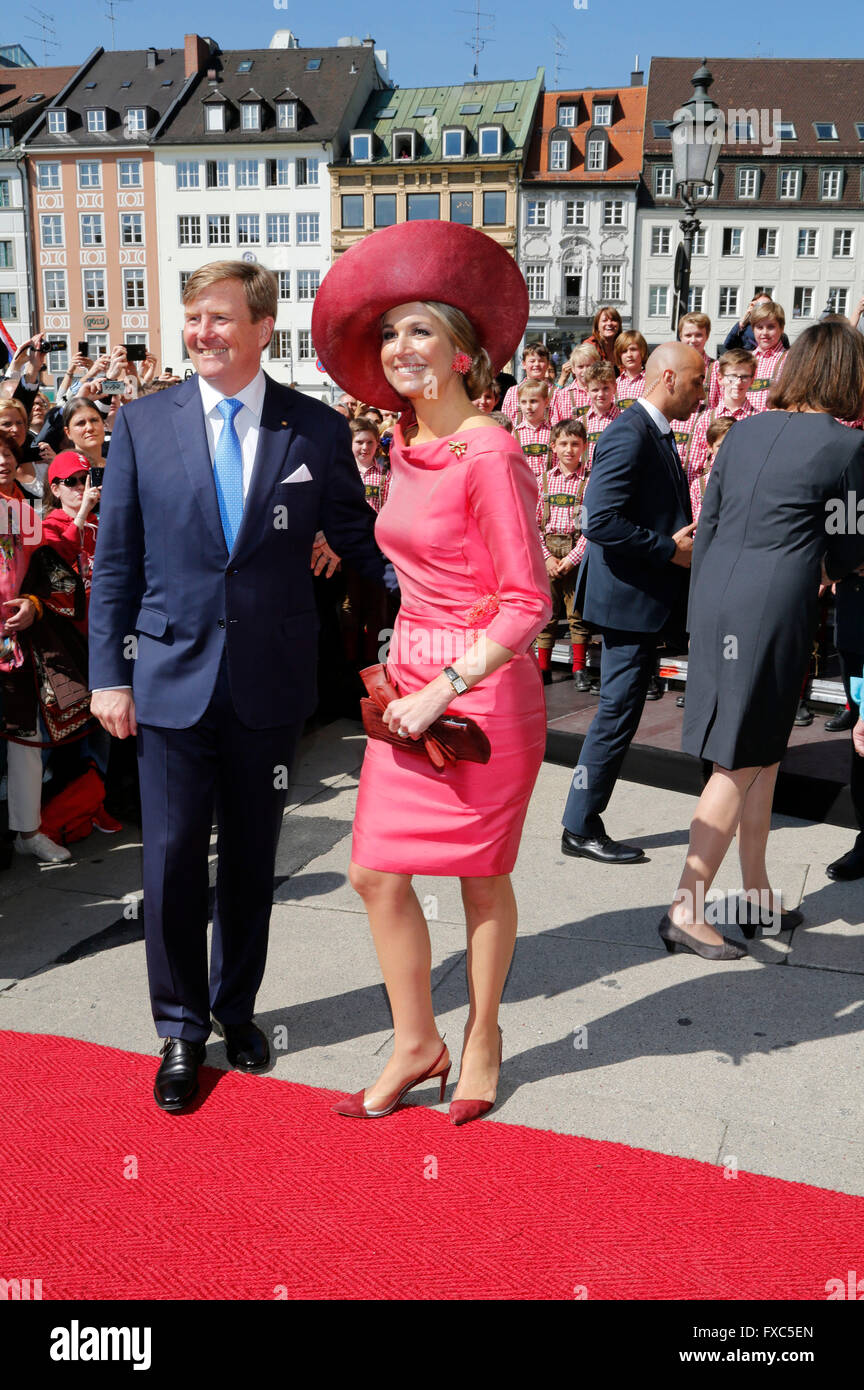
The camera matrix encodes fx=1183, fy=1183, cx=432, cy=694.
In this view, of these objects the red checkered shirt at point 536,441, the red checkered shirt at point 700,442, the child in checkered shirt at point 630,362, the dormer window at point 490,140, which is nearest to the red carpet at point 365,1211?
the red checkered shirt at point 700,442

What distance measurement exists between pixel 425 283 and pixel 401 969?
1.74 meters

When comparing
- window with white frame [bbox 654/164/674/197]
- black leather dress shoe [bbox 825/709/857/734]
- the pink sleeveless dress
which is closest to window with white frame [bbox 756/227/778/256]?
window with white frame [bbox 654/164/674/197]

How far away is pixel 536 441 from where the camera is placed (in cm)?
898

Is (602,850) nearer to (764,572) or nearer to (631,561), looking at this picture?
(631,561)

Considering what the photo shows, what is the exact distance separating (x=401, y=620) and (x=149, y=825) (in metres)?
0.91

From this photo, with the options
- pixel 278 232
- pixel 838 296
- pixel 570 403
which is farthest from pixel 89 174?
pixel 570 403

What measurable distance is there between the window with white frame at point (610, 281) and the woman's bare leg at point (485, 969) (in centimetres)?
5089

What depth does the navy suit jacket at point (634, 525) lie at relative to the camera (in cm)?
470

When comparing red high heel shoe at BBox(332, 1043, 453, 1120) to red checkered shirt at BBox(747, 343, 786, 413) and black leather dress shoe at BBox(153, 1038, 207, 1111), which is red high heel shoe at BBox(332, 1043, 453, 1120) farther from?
red checkered shirt at BBox(747, 343, 786, 413)

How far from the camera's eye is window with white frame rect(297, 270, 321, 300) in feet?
171

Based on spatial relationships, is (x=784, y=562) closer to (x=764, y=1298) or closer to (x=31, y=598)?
(x=764, y=1298)

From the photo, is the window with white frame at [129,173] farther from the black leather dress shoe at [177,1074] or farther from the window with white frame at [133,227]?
the black leather dress shoe at [177,1074]

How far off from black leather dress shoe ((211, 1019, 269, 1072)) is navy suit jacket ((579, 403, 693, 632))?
7.51 feet

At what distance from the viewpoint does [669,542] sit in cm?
479
